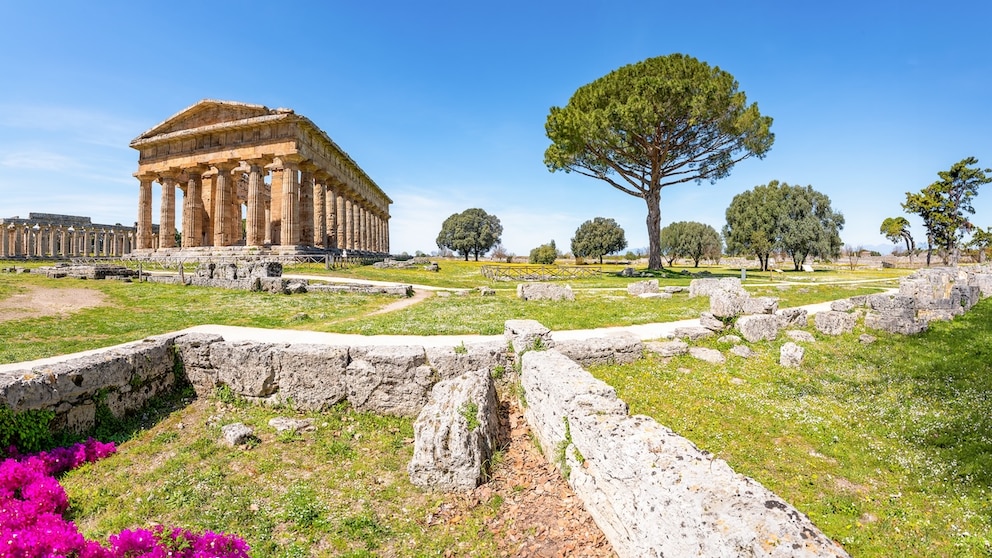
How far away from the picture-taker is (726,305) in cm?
1434

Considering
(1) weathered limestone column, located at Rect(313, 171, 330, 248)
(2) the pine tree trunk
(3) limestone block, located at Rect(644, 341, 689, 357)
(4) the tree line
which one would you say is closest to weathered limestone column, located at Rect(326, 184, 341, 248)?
(1) weathered limestone column, located at Rect(313, 171, 330, 248)

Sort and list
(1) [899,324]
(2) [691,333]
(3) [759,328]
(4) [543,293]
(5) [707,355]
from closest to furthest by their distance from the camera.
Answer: (5) [707,355]
(2) [691,333]
(3) [759,328]
(1) [899,324]
(4) [543,293]

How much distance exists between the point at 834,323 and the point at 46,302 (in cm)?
2887

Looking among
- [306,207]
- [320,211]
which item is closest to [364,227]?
[320,211]

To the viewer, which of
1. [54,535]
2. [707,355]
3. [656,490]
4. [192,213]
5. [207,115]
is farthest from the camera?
[192,213]

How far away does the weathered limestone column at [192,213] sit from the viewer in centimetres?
4156

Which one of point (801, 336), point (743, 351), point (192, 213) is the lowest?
point (743, 351)

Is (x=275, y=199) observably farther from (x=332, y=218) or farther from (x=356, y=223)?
(x=356, y=223)

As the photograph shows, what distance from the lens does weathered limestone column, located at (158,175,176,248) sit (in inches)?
1641

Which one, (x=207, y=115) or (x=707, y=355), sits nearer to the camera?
(x=707, y=355)

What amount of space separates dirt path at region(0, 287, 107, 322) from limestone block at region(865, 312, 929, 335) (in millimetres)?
27650

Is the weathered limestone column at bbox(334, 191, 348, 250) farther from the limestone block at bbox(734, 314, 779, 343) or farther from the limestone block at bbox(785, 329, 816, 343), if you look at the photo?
the limestone block at bbox(785, 329, 816, 343)

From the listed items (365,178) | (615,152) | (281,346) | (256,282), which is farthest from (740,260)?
(281,346)

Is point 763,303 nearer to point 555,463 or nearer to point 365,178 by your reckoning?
point 555,463
